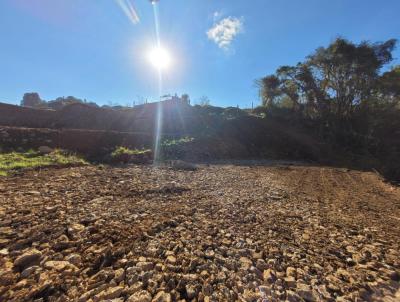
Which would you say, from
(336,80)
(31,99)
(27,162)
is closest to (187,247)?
(27,162)

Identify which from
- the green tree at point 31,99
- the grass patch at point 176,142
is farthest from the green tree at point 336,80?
the green tree at point 31,99

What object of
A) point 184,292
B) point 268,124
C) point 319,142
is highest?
point 268,124

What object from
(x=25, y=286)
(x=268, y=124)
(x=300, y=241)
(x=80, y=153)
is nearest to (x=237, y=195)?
(x=300, y=241)

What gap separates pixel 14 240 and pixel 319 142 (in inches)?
900

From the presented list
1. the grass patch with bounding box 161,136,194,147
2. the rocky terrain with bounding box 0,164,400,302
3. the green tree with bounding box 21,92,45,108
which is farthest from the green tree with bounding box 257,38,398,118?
Answer: the green tree with bounding box 21,92,45,108

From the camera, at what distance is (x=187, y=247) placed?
284 centimetres

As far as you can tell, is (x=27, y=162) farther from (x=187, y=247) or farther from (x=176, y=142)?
(x=176, y=142)

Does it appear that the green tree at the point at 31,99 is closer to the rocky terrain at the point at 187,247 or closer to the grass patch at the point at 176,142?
the grass patch at the point at 176,142

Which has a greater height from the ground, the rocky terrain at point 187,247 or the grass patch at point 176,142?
the grass patch at point 176,142

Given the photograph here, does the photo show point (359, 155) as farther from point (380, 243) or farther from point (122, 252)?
point (122, 252)

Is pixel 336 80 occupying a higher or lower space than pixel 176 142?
higher

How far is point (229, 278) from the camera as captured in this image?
7.43 feet

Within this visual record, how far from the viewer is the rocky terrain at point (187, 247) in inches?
81.0

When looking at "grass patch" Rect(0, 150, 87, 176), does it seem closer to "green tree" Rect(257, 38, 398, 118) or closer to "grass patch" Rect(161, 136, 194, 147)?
"grass patch" Rect(161, 136, 194, 147)
